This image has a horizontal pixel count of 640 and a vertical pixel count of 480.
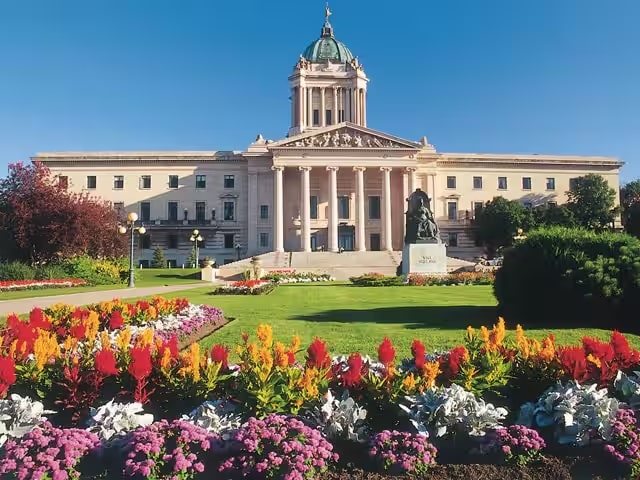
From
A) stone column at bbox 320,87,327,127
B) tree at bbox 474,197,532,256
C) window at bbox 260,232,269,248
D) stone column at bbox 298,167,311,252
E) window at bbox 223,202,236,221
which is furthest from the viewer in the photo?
stone column at bbox 320,87,327,127

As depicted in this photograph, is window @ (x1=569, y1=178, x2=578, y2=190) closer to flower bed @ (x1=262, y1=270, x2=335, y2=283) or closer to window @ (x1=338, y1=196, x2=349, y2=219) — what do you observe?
window @ (x1=338, y1=196, x2=349, y2=219)

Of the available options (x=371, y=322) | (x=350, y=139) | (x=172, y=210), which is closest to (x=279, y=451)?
(x=371, y=322)

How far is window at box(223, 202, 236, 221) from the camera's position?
68500 mm

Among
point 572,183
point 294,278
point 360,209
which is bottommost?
point 294,278

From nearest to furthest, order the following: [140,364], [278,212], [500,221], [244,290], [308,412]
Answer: [308,412], [140,364], [244,290], [278,212], [500,221]

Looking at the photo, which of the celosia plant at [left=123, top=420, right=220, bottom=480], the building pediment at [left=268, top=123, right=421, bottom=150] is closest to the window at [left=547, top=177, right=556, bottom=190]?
the building pediment at [left=268, top=123, right=421, bottom=150]

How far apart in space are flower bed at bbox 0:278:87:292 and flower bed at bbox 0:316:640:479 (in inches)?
960

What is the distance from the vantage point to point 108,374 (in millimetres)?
5047

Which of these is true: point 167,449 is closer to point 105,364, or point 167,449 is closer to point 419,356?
point 105,364

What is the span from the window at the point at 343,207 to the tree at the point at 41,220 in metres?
34.7

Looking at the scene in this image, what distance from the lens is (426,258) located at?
104ft

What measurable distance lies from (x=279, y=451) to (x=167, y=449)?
91cm

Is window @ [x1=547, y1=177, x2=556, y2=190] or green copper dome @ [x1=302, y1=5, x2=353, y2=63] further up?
green copper dome @ [x1=302, y1=5, x2=353, y2=63]

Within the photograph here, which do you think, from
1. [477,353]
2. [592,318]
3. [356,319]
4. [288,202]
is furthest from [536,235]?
[288,202]
